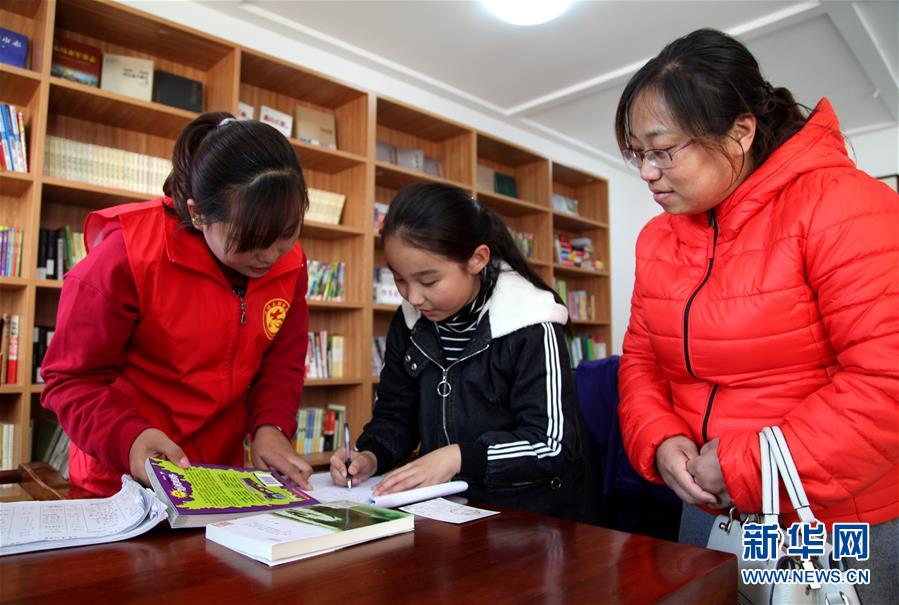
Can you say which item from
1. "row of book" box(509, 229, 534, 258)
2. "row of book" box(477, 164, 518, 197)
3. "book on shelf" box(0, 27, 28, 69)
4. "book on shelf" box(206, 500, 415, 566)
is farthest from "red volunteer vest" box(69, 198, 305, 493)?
"row of book" box(509, 229, 534, 258)

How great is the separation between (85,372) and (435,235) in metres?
0.71

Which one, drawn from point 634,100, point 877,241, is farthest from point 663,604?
point 634,100

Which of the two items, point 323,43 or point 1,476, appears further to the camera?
point 323,43

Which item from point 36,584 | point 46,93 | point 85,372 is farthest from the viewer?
point 46,93

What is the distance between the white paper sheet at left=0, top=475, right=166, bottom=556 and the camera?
0.73 meters

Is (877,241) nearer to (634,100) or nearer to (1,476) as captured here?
(634,100)

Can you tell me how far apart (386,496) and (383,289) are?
9.34 feet

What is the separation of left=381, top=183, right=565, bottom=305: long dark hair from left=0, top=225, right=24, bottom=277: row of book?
6.35ft

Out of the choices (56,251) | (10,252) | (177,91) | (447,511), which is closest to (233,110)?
(177,91)

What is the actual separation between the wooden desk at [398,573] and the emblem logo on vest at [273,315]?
0.53 metres

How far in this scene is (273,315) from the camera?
1.30 m

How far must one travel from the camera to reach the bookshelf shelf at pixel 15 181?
2.39m

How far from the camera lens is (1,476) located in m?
1.28

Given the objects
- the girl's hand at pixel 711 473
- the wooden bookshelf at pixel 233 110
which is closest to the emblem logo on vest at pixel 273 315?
the girl's hand at pixel 711 473
